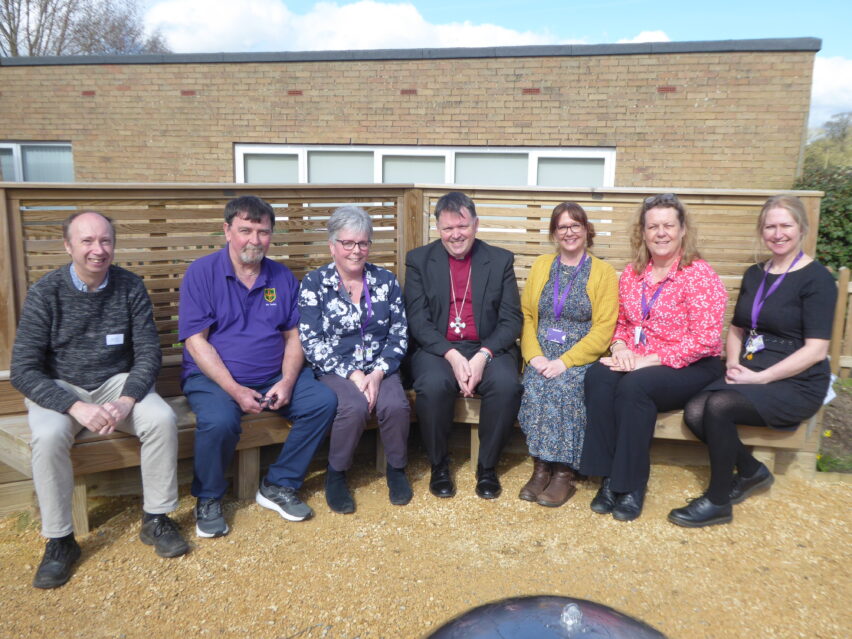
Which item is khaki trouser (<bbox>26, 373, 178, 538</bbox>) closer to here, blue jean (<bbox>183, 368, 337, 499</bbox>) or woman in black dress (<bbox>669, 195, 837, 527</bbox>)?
blue jean (<bbox>183, 368, 337, 499</bbox>)

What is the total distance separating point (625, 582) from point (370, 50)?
775cm

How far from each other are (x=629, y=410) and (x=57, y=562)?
2715 mm

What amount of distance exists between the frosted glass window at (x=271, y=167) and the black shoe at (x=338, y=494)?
6.68 m

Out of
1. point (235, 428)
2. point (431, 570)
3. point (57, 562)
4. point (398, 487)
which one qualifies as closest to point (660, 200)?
point (398, 487)

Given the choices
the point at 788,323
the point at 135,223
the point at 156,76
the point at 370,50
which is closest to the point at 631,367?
the point at 788,323

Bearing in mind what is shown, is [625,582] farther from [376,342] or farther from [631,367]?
[376,342]

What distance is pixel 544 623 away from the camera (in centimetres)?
141

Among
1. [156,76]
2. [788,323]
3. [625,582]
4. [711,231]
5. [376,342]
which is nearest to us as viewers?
[625,582]

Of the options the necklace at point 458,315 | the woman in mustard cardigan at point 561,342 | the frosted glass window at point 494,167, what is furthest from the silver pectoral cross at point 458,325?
the frosted glass window at point 494,167

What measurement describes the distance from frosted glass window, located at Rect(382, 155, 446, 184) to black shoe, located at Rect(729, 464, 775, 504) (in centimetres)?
625

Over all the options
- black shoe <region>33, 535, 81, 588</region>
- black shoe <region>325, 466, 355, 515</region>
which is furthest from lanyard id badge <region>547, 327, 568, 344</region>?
black shoe <region>33, 535, 81, 588</region>

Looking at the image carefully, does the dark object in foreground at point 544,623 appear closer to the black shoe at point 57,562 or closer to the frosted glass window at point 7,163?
the black shoe at point 57,562

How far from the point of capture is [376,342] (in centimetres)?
352

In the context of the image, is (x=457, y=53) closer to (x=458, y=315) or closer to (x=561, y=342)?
(x=458, y=315)
